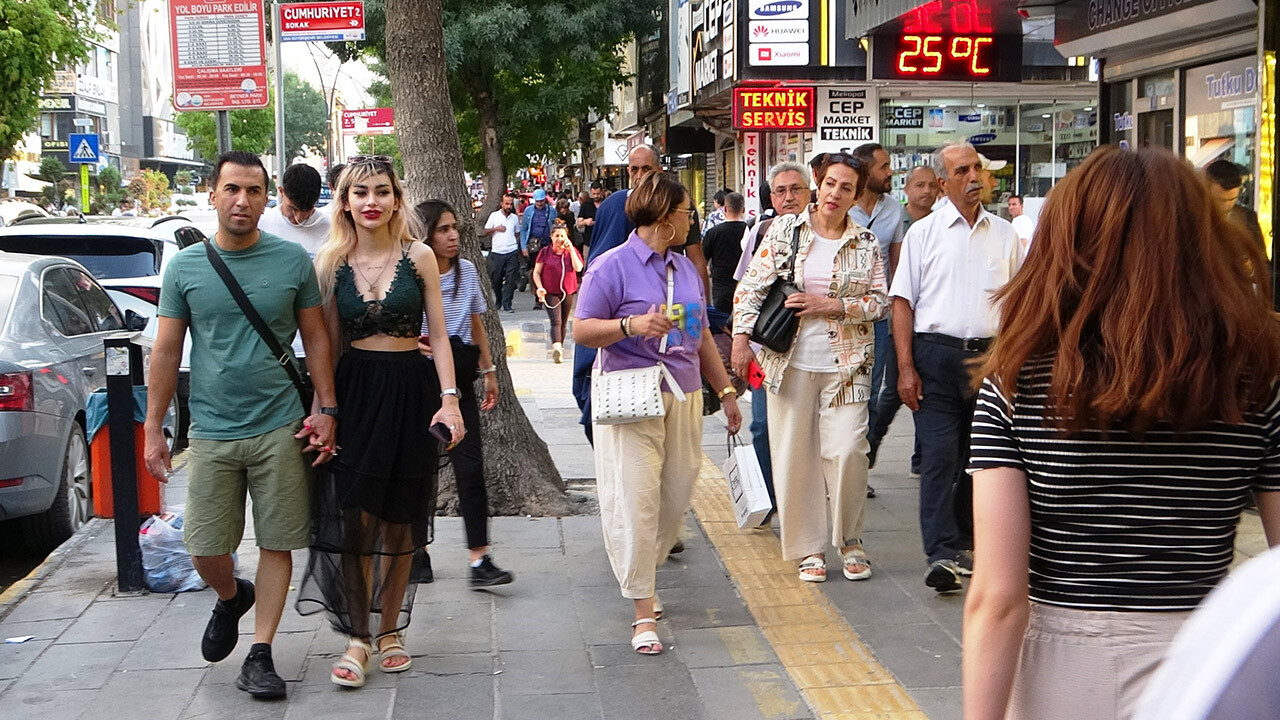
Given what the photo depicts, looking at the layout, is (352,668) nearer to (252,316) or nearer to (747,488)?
(252,316)

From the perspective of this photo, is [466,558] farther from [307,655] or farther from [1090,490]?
[1090,490]

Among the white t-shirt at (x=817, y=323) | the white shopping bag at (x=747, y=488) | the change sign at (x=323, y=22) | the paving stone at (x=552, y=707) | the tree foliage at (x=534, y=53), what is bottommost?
the paving stone at (x=552, y=707)

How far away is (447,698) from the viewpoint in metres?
4.88

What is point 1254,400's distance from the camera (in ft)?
7.45

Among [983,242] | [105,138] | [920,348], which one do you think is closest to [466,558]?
[920,348]

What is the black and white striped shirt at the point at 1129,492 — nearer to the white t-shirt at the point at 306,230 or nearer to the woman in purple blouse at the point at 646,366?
the woman in purple blouse at the point at 646,366

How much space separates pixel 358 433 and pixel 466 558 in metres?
2.02

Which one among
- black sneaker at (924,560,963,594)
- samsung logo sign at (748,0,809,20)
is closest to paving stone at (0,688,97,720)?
black sneaker at (924,560,963,594)

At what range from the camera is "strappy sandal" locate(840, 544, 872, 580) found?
629cm

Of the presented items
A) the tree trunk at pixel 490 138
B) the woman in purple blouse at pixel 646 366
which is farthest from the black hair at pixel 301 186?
the tree trunk at pixel 490 138

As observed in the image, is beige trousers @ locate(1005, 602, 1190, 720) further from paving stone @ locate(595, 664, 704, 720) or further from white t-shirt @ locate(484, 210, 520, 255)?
white t-shirt @ locate(484, 210, 520, 255)

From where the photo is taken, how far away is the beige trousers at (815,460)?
20.2 ft

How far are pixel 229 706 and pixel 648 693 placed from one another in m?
1.47

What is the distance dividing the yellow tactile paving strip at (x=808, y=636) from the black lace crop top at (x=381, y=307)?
192 centimetres
